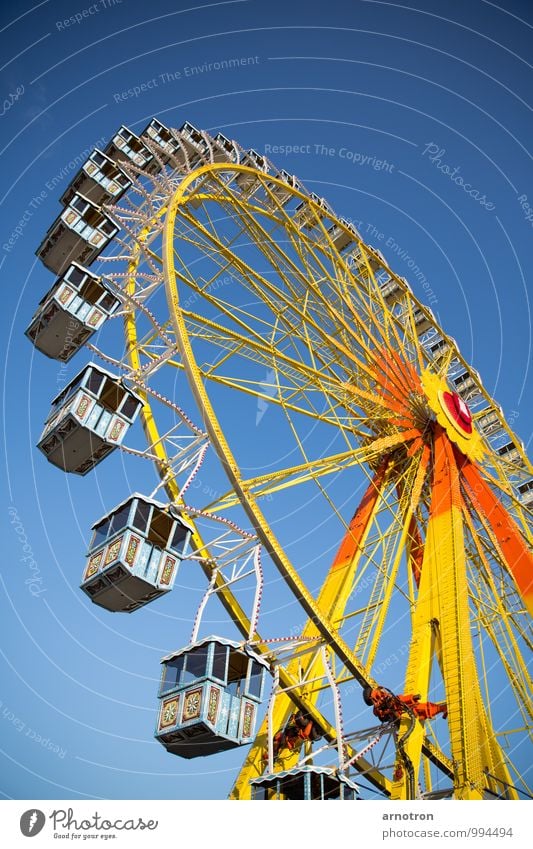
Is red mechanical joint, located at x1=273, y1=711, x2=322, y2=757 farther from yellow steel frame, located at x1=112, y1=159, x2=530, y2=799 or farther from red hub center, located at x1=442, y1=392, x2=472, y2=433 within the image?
red hub center, located at x1=442, y1=392, x2=472, y2=433

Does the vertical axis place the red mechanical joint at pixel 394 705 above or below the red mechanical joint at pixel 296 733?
above

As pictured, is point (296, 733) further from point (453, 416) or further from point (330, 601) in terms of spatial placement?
point (453, 416)

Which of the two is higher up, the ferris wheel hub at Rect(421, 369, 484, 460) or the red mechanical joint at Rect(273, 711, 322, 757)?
the ferris wheel hub at Rect(421, 369, 484, 460)

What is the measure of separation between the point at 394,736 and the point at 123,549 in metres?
5.28

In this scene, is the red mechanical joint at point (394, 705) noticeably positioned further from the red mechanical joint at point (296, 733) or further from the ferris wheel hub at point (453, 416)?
the ferris wheel hub at point (453, 416)

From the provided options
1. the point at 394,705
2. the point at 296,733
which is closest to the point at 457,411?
the point at 394,705

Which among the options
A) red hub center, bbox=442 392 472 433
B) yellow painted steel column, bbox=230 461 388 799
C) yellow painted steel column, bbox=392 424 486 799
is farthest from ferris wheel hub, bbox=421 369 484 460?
yellow painted steel column, bbox=230 461 388 799

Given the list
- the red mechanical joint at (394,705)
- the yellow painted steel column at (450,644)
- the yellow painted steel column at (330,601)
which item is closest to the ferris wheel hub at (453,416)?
the yellow painted steel column at (450,644)

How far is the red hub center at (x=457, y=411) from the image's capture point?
1734 centimetres

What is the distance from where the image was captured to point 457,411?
17.6 metres

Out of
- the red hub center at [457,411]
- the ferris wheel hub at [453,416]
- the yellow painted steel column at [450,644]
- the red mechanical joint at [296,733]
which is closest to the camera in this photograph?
the yellow painted steel column at [450,644]

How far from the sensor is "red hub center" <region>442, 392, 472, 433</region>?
56.9 ft

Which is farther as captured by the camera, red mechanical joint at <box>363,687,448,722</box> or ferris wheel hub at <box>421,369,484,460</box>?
ferris wheel hub at <box>421,369,484,460</box>

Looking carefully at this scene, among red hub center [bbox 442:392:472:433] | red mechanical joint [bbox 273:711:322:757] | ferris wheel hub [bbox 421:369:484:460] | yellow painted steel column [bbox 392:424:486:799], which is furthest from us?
red hub center [bbox 442:392:472:433]
